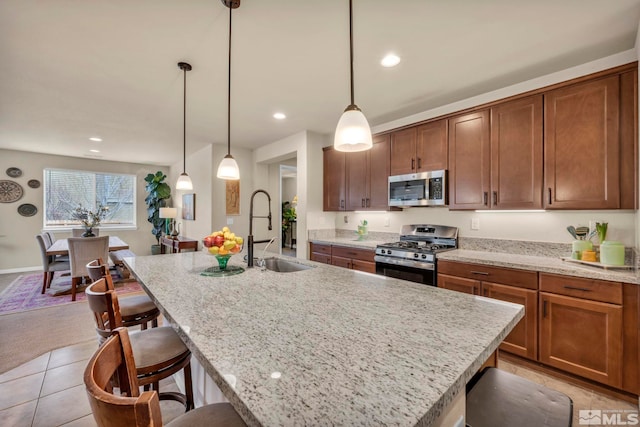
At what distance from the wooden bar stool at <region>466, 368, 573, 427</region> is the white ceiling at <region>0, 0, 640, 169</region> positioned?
6.52 ft

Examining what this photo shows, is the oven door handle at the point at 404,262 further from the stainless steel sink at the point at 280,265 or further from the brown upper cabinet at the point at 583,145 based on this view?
the stainless steel sink at the point at 280,265

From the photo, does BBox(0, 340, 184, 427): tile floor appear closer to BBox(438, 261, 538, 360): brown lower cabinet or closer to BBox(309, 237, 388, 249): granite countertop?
BBox(309, 237, 388, 249): granite countertop

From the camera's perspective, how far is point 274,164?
5.75 meters

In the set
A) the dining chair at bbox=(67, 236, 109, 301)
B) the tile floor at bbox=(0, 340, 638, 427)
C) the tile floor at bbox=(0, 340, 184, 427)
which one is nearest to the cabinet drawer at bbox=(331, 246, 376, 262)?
the tile floor at bbox=(0, 340, 638, 427)

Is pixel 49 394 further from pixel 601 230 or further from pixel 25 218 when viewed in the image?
pixel 25 218

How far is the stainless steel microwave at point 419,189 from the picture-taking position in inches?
119

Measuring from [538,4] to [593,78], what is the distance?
97 centimetres

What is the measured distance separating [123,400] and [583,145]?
10.1 feet

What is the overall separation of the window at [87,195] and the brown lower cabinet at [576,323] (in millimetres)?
7736

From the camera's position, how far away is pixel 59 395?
6.52 ft

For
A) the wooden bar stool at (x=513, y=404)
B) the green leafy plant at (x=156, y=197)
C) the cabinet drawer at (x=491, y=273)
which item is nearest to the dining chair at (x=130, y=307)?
the wooden bar stool at (x=513, y=404)

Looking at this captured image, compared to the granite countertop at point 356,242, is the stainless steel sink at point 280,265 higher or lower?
lower

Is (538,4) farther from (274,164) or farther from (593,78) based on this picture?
(274,164)

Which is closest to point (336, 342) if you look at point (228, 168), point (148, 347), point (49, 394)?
point (148, 347)
